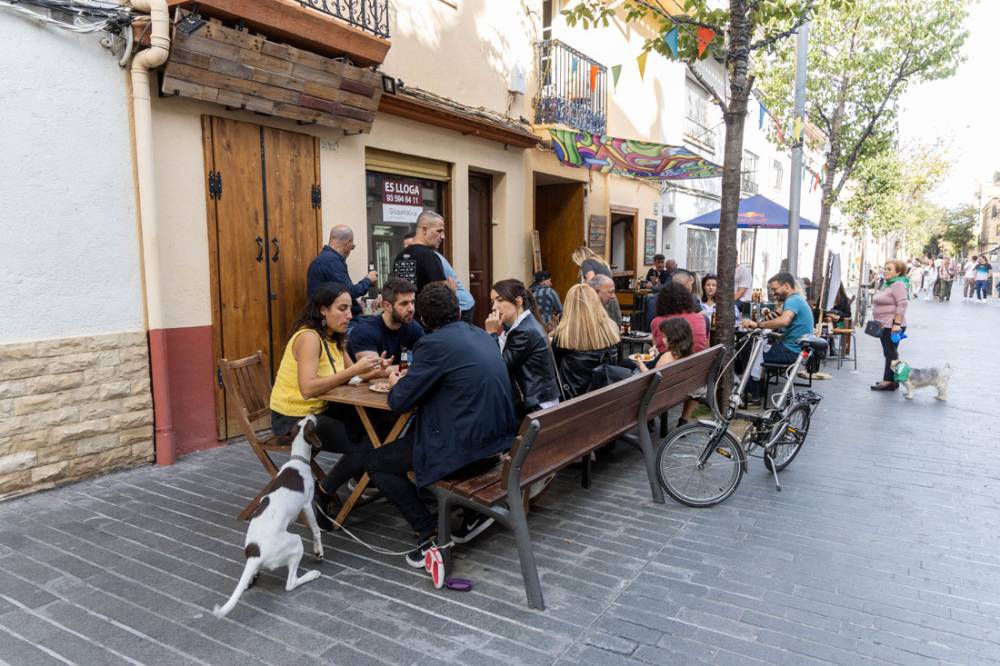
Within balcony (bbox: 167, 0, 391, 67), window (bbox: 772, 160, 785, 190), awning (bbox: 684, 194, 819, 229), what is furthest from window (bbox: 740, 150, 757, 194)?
balcony (bbox: 167, 0, 391, 67)

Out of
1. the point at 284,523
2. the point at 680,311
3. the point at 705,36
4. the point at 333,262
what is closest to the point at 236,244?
the point at 333,262

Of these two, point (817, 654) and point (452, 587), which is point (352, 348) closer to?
point (452, 587)

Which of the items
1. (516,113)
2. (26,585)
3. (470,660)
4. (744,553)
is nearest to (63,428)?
(26,585)

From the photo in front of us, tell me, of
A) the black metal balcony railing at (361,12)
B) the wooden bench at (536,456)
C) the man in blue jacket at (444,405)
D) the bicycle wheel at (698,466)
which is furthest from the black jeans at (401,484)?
the black metal balcony railing at (361,12)

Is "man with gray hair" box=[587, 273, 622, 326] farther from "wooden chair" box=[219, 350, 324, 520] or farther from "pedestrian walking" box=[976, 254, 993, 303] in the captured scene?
"pedestrian walking" box=[976, 254, 993, 303]

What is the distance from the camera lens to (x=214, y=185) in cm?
562

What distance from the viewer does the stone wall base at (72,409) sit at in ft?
14.4

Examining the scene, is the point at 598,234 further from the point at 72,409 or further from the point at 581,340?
the point at 72,409

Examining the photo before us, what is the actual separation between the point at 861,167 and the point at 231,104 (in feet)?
47.2

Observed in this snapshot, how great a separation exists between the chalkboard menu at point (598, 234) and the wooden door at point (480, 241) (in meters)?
2.78

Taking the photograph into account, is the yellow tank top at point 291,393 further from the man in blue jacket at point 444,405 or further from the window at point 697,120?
the window at point 697,120

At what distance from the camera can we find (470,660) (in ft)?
9.10

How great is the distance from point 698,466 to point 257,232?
4.17m

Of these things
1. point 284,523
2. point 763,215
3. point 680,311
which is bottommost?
point 284,523
